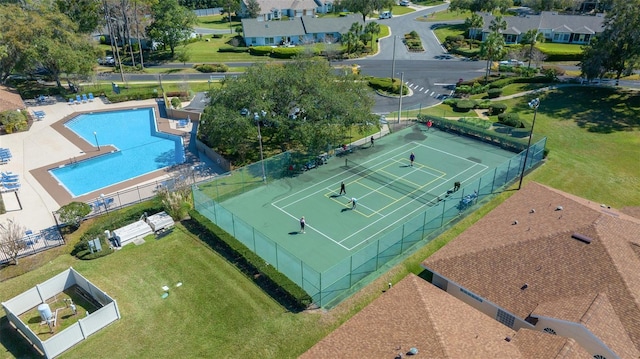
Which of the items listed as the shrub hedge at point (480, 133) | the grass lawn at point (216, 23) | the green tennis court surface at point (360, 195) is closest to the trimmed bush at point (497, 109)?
the shrub hedge at point (480, 133)

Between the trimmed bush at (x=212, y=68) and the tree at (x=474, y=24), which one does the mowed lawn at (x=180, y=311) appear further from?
the tree at (x=474, y=24)

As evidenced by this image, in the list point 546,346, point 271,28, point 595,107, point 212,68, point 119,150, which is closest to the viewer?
point 546,346

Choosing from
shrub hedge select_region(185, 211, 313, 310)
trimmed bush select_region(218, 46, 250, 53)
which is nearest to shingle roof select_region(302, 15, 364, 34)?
trimmed bush select_region(218, 46, 250, 53)

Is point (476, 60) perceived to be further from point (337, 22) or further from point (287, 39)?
point (287, 39)

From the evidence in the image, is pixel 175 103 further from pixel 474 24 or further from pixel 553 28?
pixel 553 28

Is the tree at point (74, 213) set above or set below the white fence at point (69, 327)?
above

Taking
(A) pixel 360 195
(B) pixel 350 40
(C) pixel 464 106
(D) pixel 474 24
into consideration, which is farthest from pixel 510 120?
(D) pixel 474 24

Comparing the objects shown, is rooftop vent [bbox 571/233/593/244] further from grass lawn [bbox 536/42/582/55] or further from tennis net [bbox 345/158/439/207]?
grass lawn [bbox 536/42/582/55]
